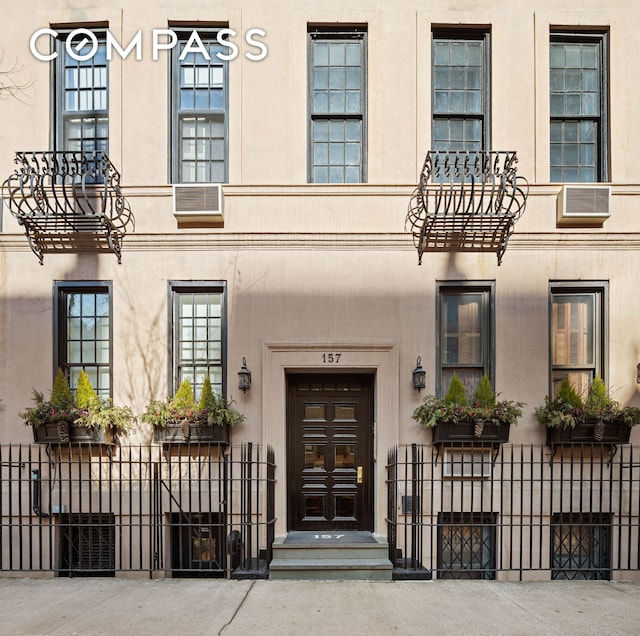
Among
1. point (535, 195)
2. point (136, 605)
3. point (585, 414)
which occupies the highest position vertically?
point (535, 195)

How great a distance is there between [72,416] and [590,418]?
292 inches

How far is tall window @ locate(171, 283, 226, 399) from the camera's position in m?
8.45

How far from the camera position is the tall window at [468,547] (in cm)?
808

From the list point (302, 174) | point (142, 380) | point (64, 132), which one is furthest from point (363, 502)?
point (64, 132)

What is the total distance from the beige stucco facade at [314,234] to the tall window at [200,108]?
0.82 feet

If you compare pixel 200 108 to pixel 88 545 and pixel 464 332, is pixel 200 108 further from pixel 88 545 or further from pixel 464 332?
pixel 88 545

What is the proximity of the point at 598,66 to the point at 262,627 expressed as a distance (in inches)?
364

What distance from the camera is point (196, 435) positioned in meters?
8.01

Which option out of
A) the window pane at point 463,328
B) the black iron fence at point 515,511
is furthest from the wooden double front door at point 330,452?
the window pane at point 463,328

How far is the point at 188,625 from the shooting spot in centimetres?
596

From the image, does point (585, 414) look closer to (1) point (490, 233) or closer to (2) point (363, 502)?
(1) point (490, 233)

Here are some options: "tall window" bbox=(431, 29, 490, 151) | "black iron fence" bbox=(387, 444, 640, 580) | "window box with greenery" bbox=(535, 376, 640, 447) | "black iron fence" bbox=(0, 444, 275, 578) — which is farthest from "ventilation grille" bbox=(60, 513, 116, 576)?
"tall window" bbox=(431, 29, 490, 151)

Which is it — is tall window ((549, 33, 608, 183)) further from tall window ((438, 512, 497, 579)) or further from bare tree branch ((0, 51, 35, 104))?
bare tree branch ((0, 51, 35, 104))

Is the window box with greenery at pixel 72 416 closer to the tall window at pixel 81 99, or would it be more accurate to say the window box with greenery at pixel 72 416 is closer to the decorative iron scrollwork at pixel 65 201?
the decorative iron scrollwork at pixel 65 201
